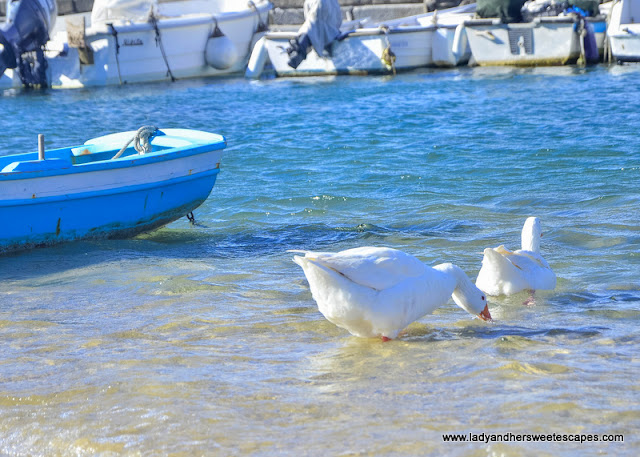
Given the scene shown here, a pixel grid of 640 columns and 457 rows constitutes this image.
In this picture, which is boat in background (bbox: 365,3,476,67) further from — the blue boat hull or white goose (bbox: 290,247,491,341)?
white goose (bbox: 290,247,491,341)

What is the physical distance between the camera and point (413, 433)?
11.5ft

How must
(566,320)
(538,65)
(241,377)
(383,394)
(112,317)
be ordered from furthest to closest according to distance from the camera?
(538,65) → (112,317) → (566,320) → (241,377) → (383,394)

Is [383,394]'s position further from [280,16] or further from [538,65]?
[280,16]

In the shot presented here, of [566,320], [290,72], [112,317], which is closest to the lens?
[566,320]

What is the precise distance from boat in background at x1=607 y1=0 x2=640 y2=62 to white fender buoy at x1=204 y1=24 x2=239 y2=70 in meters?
10.2

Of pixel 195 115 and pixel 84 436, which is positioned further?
pixel 195 115

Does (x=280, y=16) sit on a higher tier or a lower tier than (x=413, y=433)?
higher

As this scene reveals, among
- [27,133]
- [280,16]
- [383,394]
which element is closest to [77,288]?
[383,394]

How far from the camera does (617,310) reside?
5266mm

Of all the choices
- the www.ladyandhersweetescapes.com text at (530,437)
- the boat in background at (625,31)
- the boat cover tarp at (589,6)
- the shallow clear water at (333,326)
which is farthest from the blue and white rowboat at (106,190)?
the boat cover tarp at (589,6)

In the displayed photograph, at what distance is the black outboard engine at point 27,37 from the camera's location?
22078mm

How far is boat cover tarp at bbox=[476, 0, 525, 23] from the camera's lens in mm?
21531

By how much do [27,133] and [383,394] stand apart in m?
13.0

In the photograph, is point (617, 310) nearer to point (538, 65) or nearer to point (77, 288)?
point (77, 288)
